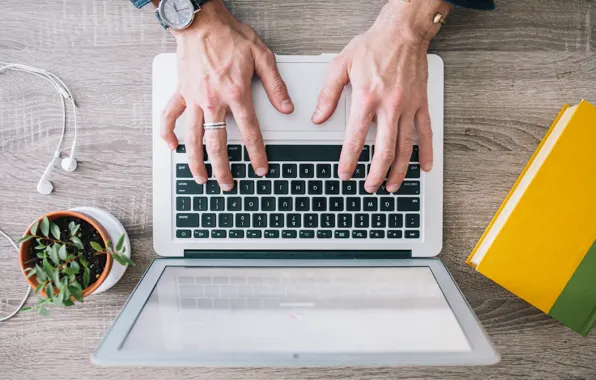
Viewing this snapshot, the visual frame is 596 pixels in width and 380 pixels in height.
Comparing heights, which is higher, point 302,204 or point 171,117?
point 171,117

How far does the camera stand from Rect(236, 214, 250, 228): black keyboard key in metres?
0.77

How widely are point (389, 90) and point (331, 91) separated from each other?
10 centimetres

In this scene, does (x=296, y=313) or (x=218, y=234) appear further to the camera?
(x=218, y=234)

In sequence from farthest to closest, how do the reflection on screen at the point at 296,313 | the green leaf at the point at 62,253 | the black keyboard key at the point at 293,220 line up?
the black keyboard key at the point at 293,220 < the green leaf at the point at 62,253 < the reflection on screen at the point at 296,313

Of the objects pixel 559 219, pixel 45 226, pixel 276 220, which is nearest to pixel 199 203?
pixel 276 220

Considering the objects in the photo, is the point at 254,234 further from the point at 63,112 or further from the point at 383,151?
the point at 63,112

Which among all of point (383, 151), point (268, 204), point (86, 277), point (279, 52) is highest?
point (279, 52)

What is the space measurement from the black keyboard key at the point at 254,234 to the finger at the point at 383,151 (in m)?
0.20

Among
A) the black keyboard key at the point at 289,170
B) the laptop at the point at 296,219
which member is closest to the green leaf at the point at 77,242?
the laptop at the point at 296,219

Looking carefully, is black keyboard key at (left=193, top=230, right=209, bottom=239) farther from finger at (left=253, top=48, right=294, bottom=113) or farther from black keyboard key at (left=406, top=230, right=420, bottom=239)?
black keyboard key at (left=406, top=230, right=420, bottom=239)

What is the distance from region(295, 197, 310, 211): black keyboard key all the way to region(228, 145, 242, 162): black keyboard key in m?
0.12

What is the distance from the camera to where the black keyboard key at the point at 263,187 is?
765 millimetres

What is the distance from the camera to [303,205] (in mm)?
767

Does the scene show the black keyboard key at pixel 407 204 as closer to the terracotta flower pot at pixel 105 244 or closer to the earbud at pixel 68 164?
the terracotta flower pot at pixel 105 244
